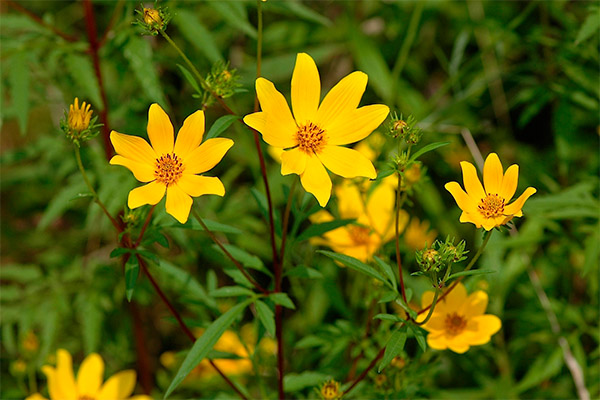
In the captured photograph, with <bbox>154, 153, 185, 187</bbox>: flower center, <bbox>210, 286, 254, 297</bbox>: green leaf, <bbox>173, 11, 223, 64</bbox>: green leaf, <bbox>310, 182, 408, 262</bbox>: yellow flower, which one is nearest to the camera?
<bbox>154, 153, 185, 187</bbox>: flower center

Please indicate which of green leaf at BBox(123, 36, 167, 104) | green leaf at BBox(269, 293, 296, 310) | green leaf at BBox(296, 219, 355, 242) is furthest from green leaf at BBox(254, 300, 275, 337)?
green leaf at BBox(123, 36, 167, 104)

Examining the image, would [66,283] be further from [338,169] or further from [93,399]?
[338,169]

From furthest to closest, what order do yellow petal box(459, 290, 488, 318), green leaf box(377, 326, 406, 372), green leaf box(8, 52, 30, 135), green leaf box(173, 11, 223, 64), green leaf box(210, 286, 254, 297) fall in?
1. green leaf box(173, 11, 223, 64)
2. green leaf box(8, 52, 30, 135)
3. yellow petal box(459, 290, 488, 318)
4. green leaf box(210, 286, 254, 297)
5. green leaf box(377, 326, 406, 372)

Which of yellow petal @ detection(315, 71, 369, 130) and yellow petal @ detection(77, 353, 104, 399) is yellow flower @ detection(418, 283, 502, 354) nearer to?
Answer: yellow petal @ detection(315, 71, 369, 130)

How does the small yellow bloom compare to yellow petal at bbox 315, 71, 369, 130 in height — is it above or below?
below

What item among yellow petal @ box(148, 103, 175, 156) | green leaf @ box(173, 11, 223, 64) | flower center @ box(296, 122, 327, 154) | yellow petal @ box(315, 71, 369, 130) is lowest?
yellow petal @ box(148, 103, 175, 156)

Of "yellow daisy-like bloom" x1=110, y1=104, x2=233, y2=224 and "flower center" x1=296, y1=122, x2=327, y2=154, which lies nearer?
"yellow daisy-like bloom" x1=110, y1=104, x2=233, y2=224
